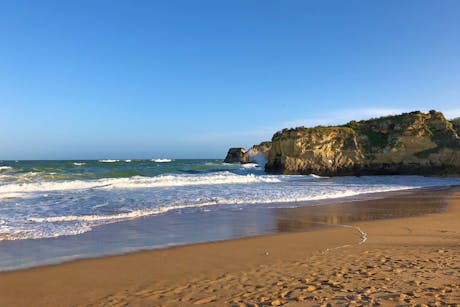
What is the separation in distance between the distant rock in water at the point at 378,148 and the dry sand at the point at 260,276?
26.6m

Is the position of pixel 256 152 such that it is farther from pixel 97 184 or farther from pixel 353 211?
pixel 353 211

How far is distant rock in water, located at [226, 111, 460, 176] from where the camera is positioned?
32062 mm

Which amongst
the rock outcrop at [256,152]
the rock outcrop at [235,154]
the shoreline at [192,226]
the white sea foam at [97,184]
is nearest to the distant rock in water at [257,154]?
the rock outcrop at [256,152]

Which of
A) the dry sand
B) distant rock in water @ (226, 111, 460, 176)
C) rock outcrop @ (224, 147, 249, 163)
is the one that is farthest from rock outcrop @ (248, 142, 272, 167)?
the dry sand

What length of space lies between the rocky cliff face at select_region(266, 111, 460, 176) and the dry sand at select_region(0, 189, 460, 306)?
26572 millimetres

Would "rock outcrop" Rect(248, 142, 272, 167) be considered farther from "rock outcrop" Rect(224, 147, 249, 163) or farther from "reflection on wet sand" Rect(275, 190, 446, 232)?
"reflection on wet sand" Rect(275, 190, 446, 232)

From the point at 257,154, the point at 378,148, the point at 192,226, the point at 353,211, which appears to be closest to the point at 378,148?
the point at 378,148

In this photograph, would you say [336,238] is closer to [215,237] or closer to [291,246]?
[291,246]

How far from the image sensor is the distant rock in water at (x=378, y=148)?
3206cm

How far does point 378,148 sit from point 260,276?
31326mm

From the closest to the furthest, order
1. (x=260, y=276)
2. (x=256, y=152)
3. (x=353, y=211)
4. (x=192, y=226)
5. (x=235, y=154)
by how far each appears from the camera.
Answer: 1. (x=260, y=276)
2. (x=192, y=226)
3. (x=353, y=211)
4. (x=256, y=152)
5. (x=235, y=154)

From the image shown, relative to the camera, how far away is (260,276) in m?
5.59

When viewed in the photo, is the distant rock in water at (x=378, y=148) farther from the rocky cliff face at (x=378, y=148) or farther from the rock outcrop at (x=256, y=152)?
the rock outcrop at (x=256, y=152)

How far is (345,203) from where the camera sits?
15.2 meters
